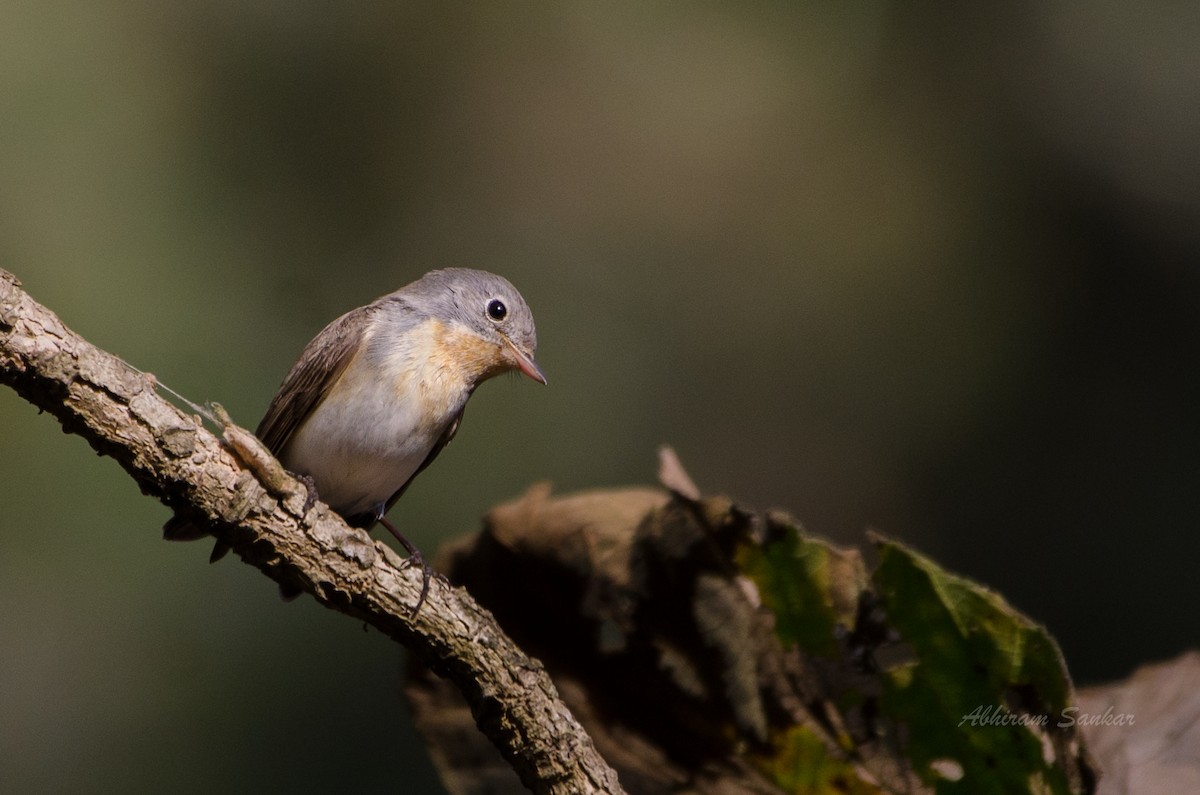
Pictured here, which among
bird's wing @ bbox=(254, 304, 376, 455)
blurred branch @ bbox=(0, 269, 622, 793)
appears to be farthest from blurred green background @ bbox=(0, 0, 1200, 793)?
blurred branch @ bbox=(0, 269, 622, 793)

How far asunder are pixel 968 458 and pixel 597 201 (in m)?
1.99

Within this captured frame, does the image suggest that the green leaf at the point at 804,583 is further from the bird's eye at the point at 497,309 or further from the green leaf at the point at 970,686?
the bird's eye at the point at 497,309

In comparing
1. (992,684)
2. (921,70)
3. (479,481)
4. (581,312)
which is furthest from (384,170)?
(992,684)

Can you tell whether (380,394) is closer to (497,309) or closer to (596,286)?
(497,309)

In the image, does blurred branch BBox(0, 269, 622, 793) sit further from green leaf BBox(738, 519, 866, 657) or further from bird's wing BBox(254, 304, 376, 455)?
bird's wing BBox(254, 304, 376, 455)

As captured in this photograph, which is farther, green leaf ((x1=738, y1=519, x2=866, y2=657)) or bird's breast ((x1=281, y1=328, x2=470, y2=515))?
bird's breast ((x1=281, y1=328, x2=470, y2=515))

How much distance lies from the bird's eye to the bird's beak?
2.6 inches

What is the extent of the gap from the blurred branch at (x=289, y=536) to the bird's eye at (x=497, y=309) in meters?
1.40

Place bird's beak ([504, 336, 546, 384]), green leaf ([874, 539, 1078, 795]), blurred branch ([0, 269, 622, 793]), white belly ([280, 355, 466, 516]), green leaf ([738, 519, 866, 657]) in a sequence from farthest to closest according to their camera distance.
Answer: bird's beak ([504, 336, 546, 384])
white belly ([280, 355, 466, 516])
green leaf ([738, 519, 866, 657])
green leaf ([874, 539, 1078, 795])
blurred branch ([0, 269, 622, 793])

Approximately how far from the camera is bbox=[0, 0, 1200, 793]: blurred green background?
146 inches

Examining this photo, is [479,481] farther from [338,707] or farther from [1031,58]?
[1031,58]

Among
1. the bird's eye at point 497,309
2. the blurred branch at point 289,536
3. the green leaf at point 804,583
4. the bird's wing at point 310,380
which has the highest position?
the green leaf at point 804,583

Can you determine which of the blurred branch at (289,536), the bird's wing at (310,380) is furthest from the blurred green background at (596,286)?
the blurred branch at (289,536)

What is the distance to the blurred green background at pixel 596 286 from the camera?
372 cm
